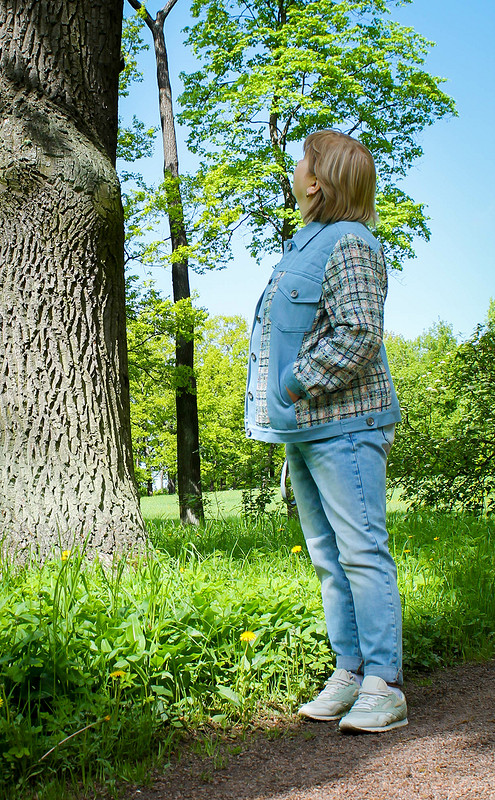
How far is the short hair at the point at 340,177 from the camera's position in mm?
2338

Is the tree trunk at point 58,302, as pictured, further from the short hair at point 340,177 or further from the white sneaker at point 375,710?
the short hair at point 340,177

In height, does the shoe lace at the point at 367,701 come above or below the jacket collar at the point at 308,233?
below

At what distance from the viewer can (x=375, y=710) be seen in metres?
2.18

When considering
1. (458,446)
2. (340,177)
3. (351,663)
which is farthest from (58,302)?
(458,446)

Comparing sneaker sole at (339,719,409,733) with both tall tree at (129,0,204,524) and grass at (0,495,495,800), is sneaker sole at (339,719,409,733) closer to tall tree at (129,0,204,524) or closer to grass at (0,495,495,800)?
grass at (0,495,495,800)

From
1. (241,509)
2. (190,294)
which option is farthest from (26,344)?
(190,294)

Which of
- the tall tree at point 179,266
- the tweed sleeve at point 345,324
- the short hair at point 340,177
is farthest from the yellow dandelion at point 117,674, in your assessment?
the tall tree at point 179,266

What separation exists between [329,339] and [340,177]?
2.02ft

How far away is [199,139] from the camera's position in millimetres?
15641

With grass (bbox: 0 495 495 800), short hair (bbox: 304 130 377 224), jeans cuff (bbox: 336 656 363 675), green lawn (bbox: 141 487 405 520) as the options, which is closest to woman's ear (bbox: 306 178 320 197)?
short hair (bbox: 304 130 377 224)

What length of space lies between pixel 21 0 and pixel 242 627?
3.68 m

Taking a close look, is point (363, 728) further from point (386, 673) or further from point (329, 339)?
point (329, 339)

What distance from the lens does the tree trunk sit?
3.43 m

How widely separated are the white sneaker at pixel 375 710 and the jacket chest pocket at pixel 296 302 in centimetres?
125
